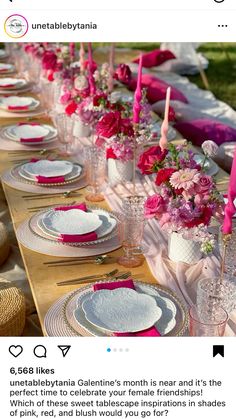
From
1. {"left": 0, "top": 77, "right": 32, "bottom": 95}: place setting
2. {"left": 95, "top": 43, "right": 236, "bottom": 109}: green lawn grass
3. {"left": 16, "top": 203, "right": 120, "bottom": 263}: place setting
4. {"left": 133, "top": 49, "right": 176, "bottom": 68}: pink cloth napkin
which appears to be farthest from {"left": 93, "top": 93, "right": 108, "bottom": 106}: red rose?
{"left": 133, "top": 49, "right": 176, "bottom": 68}: pink cloth napkin

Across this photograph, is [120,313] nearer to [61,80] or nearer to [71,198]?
[71,198]

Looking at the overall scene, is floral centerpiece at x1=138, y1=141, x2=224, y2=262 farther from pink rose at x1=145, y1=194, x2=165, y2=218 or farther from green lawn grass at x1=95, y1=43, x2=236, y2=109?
green lawn grass at x1=95, y1=43, x2=236, y2=109

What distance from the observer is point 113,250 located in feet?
5.40

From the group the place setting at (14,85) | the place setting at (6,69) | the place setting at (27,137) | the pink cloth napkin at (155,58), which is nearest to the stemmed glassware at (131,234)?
the place setting at (27,137)

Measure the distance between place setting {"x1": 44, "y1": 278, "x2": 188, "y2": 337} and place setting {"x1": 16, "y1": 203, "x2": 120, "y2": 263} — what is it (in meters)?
0.22

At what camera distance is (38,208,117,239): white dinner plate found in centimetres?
168

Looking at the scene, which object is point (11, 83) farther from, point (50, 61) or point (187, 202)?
point (187, 202)

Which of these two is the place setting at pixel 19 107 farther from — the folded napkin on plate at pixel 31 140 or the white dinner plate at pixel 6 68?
the white dinner plate at pixel 6 68

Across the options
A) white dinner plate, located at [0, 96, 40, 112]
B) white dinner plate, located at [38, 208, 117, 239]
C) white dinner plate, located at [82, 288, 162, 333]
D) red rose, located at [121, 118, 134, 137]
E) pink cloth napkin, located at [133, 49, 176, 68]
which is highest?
red rose, located at [121, 118, 134, 137]

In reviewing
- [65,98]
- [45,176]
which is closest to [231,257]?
[45,176]

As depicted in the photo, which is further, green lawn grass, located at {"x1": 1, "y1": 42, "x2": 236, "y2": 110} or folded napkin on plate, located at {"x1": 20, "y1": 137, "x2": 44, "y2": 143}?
green lawn grass, located at {"x1": 1, "y1": 42, "x2": 236, "y2": 110}

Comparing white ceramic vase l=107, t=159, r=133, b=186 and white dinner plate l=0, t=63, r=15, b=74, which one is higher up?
white ceramic vase l=107, t=159, r=133, b=186

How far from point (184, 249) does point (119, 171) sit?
0.65m
